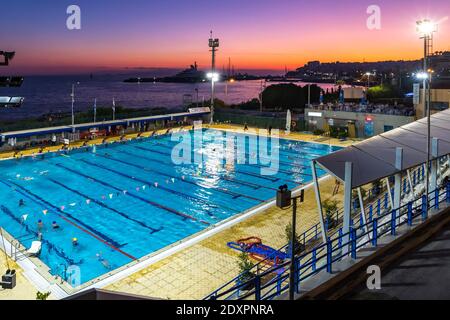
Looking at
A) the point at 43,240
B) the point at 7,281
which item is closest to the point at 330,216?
the point at 7,281

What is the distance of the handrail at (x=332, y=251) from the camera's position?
6.84 m

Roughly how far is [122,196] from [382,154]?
48.0 ft

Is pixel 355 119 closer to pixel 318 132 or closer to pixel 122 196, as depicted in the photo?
pixel 318 132

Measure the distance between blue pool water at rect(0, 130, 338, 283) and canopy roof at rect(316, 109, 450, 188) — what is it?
8.49 metres

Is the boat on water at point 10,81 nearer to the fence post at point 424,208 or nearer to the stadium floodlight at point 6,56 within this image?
the stadium floodlight at point 6,56

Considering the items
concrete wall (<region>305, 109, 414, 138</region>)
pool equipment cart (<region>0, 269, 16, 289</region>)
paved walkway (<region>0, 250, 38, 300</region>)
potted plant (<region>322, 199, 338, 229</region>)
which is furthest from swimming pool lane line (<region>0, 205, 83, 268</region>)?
concrete wall (<region>305, 109, 414, 138</region>)

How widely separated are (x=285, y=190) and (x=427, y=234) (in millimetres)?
5566

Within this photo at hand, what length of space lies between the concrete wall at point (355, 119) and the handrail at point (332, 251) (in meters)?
19.5

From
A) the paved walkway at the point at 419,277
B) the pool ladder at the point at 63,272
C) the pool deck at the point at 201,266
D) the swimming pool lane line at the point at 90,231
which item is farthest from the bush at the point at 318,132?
the paved walkway at the point at 419,277
